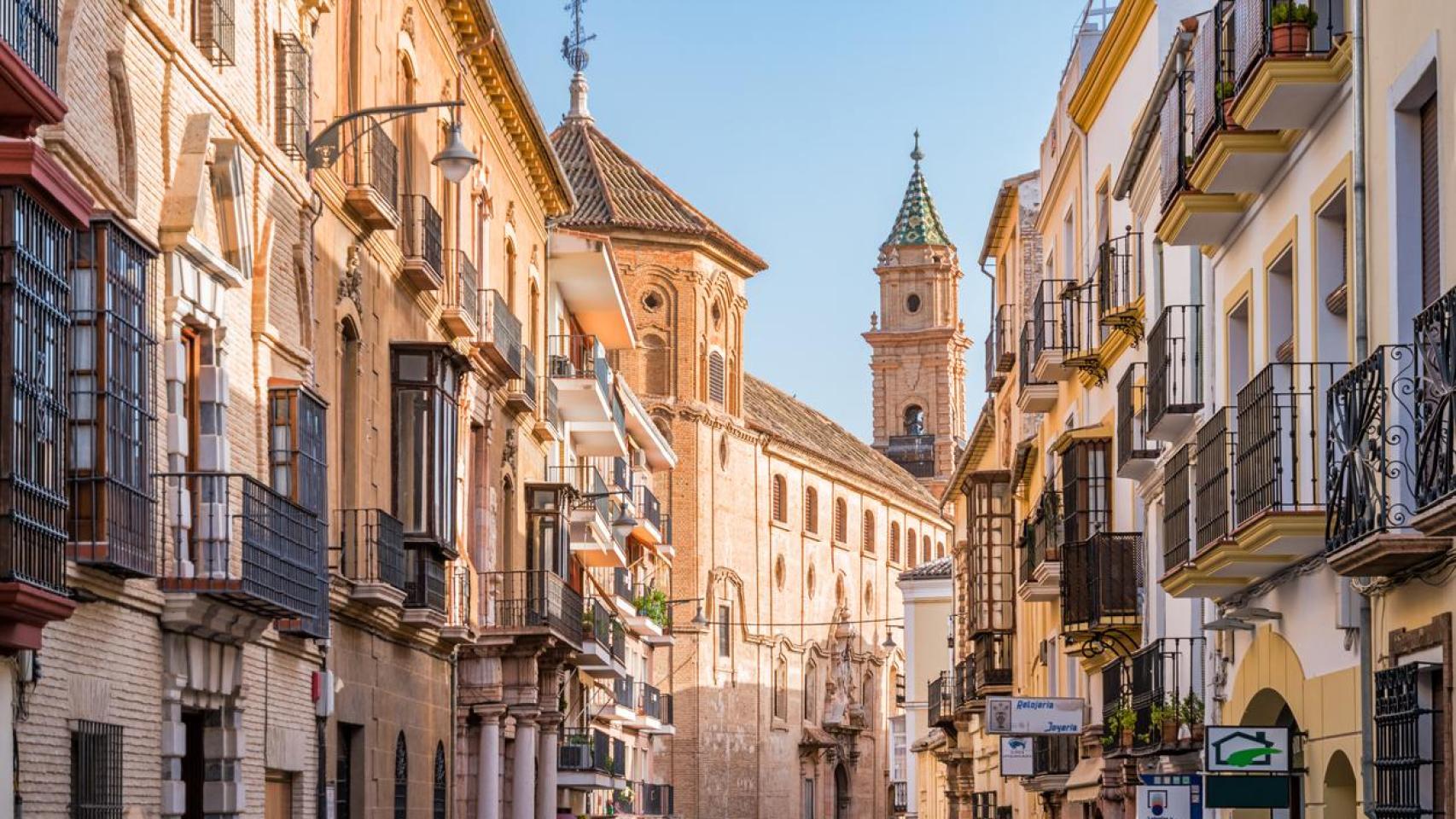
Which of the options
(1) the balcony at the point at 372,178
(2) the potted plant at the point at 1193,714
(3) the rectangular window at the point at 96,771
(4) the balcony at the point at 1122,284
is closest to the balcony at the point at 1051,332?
(4) the balcony at the point at 1122,284

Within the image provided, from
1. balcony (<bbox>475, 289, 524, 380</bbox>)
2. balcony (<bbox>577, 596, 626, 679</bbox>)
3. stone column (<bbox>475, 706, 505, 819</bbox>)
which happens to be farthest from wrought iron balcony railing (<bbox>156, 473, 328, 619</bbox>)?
balcony (<bbox>577, 596, 626, 679</bbox>)

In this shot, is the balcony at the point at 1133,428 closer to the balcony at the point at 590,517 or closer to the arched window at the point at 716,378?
the balcony at the point at 590,517

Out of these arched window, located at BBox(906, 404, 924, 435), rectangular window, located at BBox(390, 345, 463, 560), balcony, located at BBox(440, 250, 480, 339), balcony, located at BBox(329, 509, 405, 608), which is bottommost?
balcony, located at BBox(329, 509, 405, 608)

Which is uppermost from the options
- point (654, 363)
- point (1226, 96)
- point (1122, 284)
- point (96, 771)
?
point (654, 363)

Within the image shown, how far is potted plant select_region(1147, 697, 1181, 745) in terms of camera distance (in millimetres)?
22156

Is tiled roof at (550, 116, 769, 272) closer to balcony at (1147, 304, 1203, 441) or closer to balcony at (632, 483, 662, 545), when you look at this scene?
balcony at (632, 483, 662, 545)

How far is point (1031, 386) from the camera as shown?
33375 mm

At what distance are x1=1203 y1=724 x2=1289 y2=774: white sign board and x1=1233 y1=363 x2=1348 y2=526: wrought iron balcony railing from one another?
128 cm

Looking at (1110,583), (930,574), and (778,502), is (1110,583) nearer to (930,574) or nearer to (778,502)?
(930,574)

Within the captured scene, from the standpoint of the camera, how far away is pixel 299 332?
2161 centimetres

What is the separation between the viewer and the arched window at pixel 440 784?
94.9ft

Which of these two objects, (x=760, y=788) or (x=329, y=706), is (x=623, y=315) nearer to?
(x=329, y=706)

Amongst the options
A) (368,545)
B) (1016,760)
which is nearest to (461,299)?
(368,545)

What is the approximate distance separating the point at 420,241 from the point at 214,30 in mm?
8290
